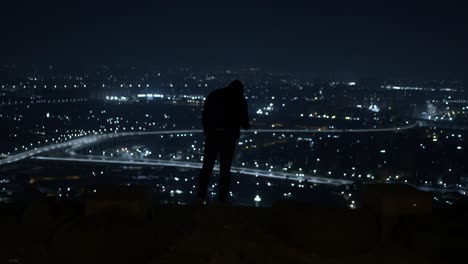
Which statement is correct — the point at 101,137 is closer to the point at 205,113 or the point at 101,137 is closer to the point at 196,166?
the point at 196,166

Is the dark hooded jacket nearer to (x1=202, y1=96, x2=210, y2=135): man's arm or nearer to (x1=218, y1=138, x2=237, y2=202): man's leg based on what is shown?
(x1=202, y1=96, x2=210, y2=135): man's arm

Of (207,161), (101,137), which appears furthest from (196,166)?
(207,161)

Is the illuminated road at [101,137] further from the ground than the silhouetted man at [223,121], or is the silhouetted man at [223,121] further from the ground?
the silhouetted man at [223,121]

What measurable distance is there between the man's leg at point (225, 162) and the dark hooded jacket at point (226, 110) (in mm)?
109

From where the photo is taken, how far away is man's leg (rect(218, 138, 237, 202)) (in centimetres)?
640

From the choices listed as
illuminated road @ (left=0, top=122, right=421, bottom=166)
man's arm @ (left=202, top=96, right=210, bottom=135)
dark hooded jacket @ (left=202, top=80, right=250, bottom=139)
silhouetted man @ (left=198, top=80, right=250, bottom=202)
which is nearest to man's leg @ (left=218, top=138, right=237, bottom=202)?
silhouetted man @ (left=198, top=80, right=250, bottom=202)

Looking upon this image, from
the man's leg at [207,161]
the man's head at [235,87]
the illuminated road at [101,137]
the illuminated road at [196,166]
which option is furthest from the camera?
the illuminated road at [101,137]

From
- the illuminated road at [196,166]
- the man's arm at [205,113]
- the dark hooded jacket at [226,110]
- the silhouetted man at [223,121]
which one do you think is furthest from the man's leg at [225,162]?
the illuminated road at [196,166]

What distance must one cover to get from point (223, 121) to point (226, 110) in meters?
0.12

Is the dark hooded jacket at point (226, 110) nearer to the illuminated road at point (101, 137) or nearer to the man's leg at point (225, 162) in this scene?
the man's leg at point (225, 162)

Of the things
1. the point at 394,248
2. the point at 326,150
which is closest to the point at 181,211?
the point at 394,248

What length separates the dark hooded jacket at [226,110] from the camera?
20.7ft

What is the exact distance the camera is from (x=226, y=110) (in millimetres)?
6312

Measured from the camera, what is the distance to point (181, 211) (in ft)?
20.7
